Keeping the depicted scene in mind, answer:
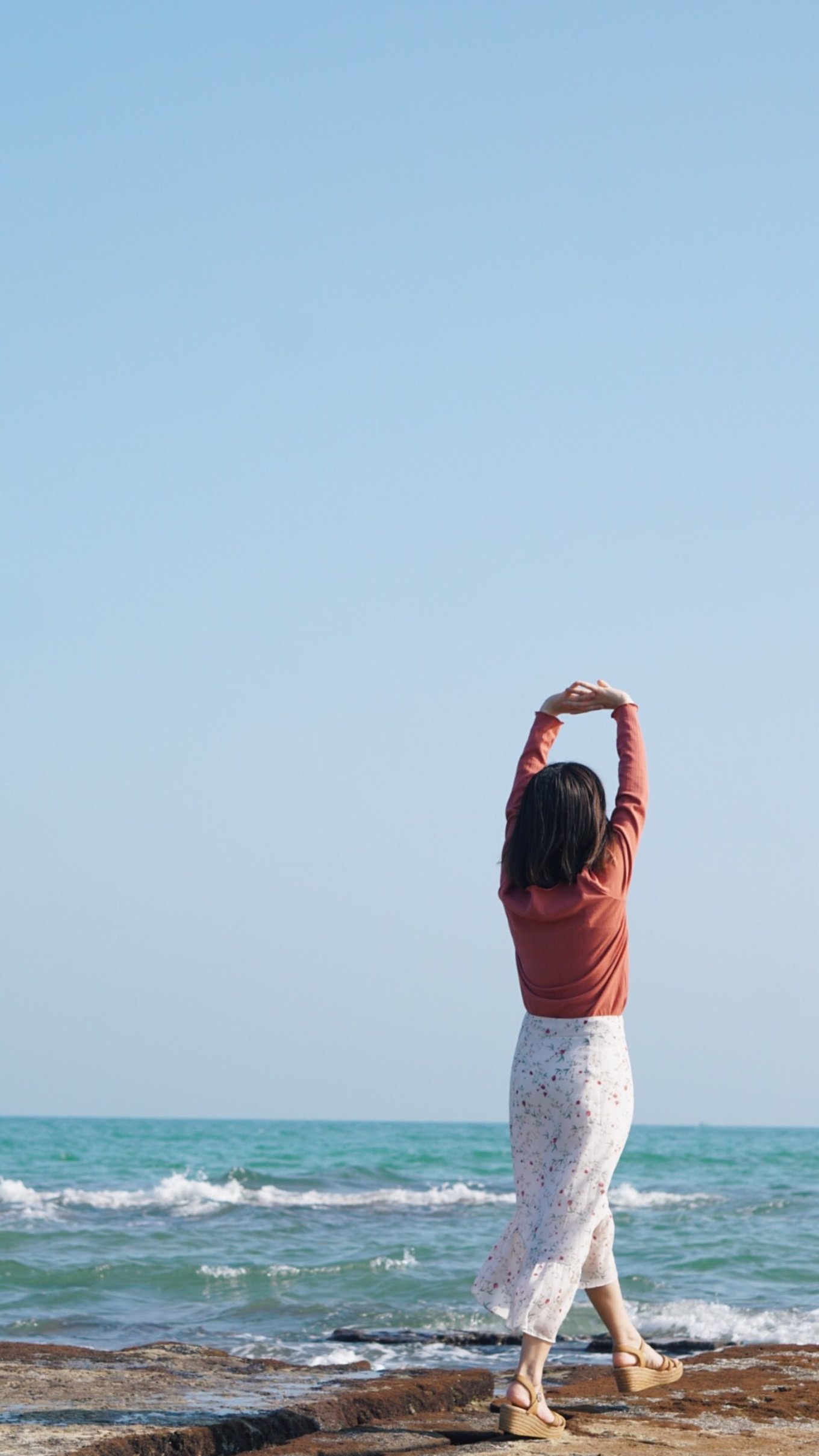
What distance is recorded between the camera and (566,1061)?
3.90m

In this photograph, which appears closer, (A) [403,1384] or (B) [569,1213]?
(B) [569,1213]

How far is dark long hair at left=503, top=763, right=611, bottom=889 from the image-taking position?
395 cm

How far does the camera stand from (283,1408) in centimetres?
438

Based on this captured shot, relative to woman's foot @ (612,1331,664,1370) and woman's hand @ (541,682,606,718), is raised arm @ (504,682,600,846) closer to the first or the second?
woman's hand @ (541,682,606,718)

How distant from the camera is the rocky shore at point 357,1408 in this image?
379cm

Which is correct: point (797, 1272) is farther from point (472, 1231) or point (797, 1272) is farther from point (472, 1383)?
point (472, 1383)

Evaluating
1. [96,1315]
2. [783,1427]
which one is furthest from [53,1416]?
[96,1315]

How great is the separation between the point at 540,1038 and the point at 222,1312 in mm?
5540

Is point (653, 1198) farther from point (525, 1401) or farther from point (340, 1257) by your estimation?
point (525, 1401)

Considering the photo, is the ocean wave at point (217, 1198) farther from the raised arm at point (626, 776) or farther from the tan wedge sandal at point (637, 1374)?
the raised arm at point (626, 776)

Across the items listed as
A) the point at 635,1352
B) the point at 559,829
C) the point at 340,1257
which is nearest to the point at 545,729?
the point at 559,829

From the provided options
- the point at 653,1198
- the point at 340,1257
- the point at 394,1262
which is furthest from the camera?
the point at 653,1198

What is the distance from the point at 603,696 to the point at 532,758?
0.29m

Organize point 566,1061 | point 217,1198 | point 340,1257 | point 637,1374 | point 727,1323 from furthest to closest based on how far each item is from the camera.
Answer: point 217,1198, point 340,1257, point 727,1323, point 637,1374, point 566,1061
